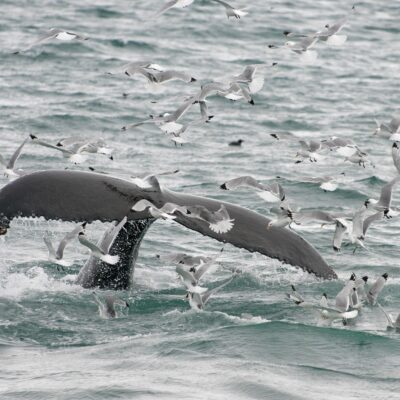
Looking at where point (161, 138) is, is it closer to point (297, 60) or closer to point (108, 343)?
→ point (297, 60)

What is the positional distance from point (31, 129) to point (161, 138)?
6.48ft

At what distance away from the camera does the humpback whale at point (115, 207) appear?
9227 millimetres

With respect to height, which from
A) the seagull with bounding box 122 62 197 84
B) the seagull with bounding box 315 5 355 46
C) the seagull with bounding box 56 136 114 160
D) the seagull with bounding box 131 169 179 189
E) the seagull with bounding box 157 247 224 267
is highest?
the seagull with bounding box 315 5 355 46

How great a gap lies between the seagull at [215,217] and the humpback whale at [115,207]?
3 centimetres

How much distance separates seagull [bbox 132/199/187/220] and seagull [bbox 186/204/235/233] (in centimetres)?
8

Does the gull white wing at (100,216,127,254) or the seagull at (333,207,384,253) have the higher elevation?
the gull white wing at (100,216,127,254)

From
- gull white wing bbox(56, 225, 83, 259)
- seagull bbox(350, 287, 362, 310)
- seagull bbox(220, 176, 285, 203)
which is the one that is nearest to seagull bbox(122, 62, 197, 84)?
seagull bbox(220, 176, 285, 203)

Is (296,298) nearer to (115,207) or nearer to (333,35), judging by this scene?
(115,207)

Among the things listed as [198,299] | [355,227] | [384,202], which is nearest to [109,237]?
[198,299]

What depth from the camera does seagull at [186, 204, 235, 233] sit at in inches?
367

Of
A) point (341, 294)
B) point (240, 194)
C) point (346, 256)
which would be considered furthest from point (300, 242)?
point (240, 194)

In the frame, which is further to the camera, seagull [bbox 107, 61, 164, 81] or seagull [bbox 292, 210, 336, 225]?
seagull [bbox 107, 61, 164, 81]

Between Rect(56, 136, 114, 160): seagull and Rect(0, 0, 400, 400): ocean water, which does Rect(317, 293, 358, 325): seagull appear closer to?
Rect(0, 0, 400, 400): ocean water

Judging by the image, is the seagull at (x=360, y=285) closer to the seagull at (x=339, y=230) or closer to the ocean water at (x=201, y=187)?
the ocean water at (x=201, y=187)
